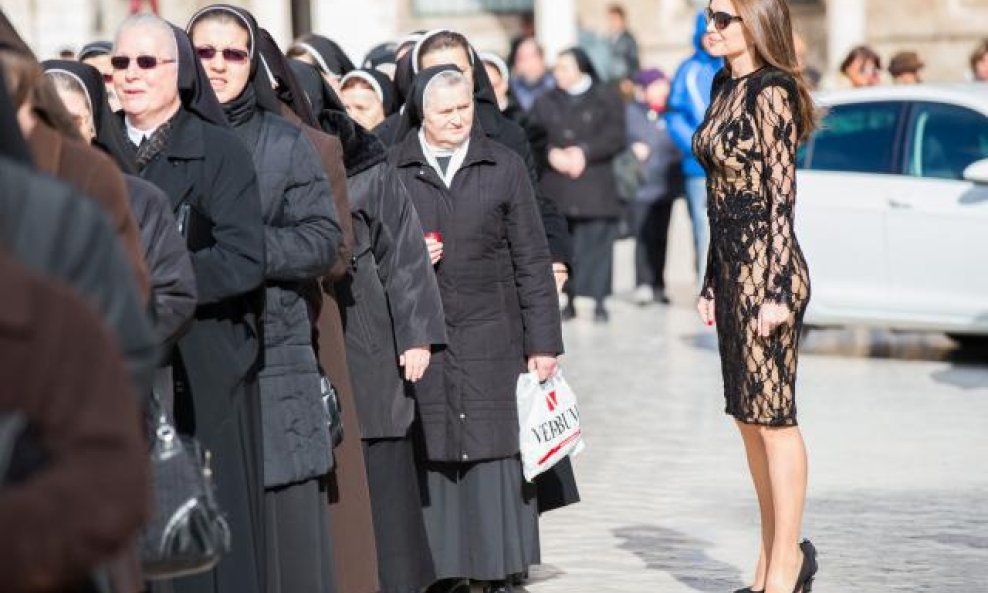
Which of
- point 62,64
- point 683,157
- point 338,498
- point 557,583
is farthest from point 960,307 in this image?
point 62,64

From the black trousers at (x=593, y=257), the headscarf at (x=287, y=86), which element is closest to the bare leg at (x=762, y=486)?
the headscarf at (x=287, y=86)

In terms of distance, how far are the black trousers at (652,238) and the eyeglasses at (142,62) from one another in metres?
12.3

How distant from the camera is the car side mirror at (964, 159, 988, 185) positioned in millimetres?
13133

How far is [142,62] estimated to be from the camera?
6.30 metres

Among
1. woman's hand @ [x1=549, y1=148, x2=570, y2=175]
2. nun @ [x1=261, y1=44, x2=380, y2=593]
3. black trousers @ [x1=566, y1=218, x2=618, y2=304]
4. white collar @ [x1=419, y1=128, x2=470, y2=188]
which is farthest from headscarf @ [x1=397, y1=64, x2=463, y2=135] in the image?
black trousers @ [x1=566, y1=218, x2=618, y2=304]

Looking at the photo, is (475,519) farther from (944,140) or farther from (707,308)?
(944,140)

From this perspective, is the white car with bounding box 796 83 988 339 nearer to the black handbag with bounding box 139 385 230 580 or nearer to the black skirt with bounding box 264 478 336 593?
the black skirt with bounding box 264 478 336 593

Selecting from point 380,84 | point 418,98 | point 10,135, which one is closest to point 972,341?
point 380,84

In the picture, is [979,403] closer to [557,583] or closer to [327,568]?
[557,583]

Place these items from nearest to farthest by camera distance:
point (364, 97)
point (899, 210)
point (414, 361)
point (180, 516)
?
point (180, 516)
point (414, 361)
point (364, 97)
point (899, 210)

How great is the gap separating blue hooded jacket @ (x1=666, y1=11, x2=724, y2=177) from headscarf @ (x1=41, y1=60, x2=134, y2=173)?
370 inches

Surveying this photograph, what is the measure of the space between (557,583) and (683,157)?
9.26m

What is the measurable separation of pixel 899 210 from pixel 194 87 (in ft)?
26.5

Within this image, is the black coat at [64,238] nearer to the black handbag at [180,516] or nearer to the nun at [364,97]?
the black handbag at [180,516]
